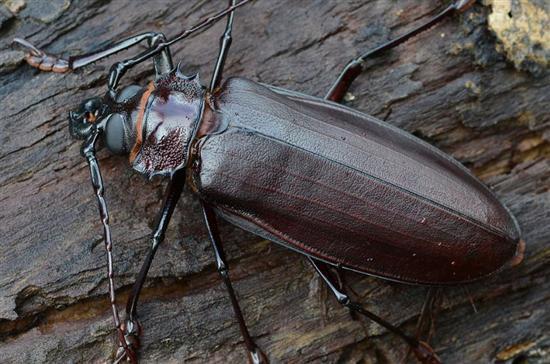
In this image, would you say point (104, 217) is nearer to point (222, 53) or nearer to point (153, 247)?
point (153, 247)

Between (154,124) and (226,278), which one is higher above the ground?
(154,124)

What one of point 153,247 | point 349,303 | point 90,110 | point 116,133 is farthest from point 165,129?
point 349,303

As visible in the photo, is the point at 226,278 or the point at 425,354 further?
the point at 425,354

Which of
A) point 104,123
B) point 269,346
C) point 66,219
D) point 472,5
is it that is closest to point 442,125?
point 472,5

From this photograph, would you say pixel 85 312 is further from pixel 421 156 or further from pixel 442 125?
pixel 442 125

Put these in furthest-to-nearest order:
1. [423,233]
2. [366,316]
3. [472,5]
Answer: [472,5] < [366,316] < [423,233]
